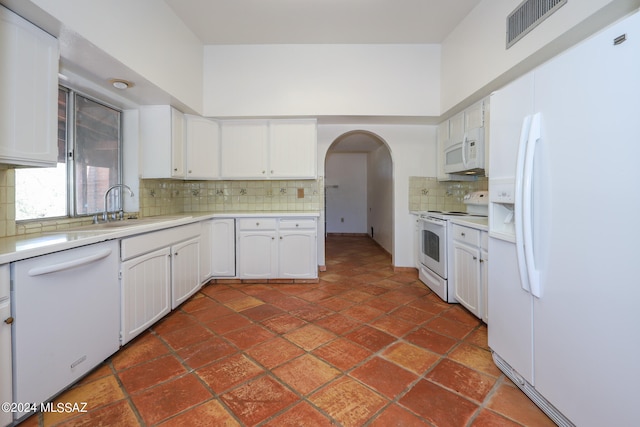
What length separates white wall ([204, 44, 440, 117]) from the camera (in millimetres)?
3287

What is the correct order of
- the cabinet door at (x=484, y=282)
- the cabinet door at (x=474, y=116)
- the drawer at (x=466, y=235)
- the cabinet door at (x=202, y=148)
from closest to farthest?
the cabinet door at (x=484, y=282)
the drawer at (x=466, y=235)
the cabinet door at (x=474, y=116)
the cabinet door at (x=202, y=148)

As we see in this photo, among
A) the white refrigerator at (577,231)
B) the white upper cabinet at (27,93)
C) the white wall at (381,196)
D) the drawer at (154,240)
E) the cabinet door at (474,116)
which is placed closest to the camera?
the white refrigerator at (577,231)

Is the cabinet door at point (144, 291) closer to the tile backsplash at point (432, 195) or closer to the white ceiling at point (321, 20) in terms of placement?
the white ceiling at point (321, 20)

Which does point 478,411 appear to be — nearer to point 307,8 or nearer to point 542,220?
point 542,220

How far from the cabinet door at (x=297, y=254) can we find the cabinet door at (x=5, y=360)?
7.43 feet

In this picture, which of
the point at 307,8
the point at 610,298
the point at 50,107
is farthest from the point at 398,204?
the point at 50,107

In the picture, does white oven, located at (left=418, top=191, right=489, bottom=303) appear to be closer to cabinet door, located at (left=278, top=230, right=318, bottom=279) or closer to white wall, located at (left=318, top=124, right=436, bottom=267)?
white wall, located at (left=318, top=124, right=436, bottom=267)

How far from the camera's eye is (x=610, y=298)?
3.22 feet

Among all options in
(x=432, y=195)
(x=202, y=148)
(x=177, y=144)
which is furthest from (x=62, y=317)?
(x=432, y=195)

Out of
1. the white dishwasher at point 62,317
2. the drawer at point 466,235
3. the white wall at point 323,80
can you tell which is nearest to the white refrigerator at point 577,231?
the drawer at point 466,235

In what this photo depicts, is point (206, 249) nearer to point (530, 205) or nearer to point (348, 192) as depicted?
point (530, 205)

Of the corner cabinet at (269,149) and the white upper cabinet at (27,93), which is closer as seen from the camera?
the white upper cabinet at (27,93)

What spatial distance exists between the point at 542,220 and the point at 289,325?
6.06 feet

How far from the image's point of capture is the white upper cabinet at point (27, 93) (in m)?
1.42
